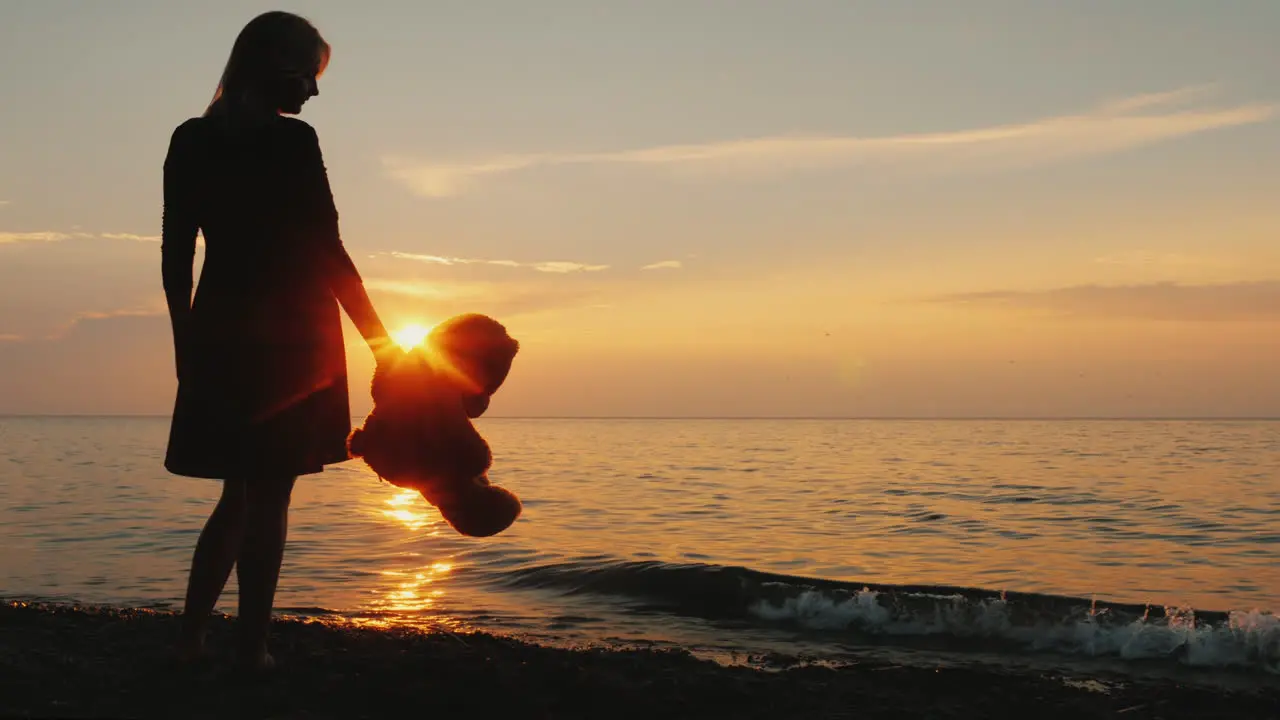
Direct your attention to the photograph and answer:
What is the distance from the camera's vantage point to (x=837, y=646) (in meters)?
6.25

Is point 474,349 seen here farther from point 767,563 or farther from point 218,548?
point 767,563

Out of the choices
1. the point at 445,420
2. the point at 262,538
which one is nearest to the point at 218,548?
the point at 262,538

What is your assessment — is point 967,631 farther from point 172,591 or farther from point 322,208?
point 172,591

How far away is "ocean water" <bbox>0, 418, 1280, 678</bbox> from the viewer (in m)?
6.52

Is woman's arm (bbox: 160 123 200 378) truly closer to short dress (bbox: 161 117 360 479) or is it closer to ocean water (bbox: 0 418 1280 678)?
short dress (bbox: 161 117 360 479)

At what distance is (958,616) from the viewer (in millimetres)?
6820

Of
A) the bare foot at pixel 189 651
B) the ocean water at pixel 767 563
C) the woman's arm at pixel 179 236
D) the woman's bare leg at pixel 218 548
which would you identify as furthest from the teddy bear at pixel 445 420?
the ocean water at pixel 767 563

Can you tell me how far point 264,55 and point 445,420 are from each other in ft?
3.85

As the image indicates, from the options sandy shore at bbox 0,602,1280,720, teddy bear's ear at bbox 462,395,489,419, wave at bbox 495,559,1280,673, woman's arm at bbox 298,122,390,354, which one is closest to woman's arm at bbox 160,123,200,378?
woman's arm at bbox 298,122,390,354

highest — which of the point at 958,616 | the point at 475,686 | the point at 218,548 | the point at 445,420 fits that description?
the point at 445,420

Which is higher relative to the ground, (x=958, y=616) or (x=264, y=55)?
(x=264, y=55)

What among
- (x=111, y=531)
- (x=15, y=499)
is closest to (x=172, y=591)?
(x=111, y=531)

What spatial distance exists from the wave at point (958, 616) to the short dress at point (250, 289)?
4.46m

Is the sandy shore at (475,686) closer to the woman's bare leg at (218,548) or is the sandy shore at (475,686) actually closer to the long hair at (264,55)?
the woman's bare leg at (218,548)
